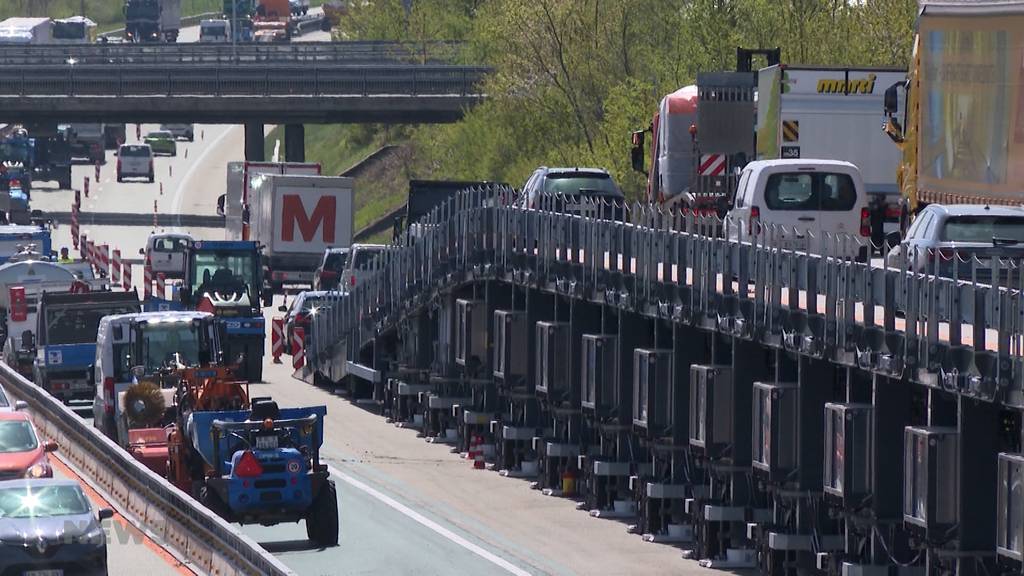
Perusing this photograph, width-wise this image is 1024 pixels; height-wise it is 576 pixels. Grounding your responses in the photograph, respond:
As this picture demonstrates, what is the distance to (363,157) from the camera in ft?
369

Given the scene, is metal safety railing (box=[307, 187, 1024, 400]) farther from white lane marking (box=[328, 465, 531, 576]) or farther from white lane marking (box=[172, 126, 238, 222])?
white lane marking (box=[172, 126, 238, 222])

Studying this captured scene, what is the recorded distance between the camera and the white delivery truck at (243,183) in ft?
226

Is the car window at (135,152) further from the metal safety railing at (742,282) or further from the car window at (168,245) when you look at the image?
the metal safety railing at (742,282)

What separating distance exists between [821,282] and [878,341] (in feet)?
5.67

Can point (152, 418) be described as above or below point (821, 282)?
below

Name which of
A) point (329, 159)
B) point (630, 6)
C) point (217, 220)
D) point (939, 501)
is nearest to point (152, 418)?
point (939, 501)

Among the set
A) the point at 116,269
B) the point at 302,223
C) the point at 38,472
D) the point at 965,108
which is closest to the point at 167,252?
the point at 116,269

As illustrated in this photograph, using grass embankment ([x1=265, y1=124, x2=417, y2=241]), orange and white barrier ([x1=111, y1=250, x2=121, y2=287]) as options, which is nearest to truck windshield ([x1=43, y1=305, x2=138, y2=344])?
orange and white barrier ([x1=111, y1=250, x2=121, y2=287])

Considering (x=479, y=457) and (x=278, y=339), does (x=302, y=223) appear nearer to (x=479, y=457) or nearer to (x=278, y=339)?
(x=278, y=339)

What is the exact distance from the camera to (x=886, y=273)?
2312 centimetres

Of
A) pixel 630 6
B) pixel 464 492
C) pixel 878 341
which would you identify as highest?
pixel 630 6

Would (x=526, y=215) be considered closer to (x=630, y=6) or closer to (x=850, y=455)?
(x=850, y=455)

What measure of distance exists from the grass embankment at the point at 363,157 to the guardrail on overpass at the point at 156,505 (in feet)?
178

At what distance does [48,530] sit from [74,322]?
1956cm
